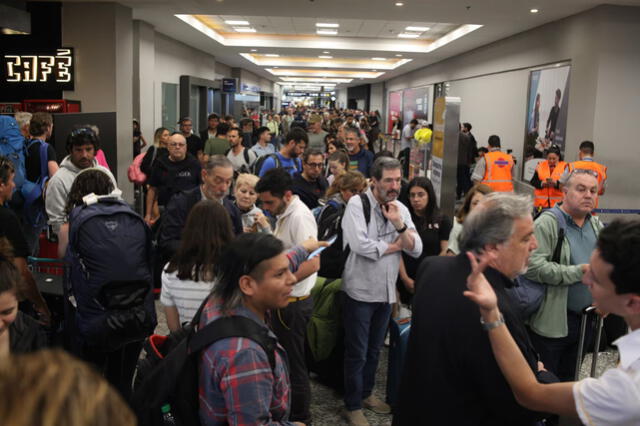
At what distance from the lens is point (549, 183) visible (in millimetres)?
8562

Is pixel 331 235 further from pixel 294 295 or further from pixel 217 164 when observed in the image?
pixel 217 164

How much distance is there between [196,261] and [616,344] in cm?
182

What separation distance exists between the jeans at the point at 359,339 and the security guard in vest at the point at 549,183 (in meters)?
5.28

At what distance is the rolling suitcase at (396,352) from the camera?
3.97 meters

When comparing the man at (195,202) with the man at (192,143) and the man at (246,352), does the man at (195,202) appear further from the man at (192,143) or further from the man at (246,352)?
the man at (192,143)

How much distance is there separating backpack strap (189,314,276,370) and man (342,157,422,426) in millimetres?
1861

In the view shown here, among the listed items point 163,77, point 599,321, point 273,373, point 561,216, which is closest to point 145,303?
point 273,373

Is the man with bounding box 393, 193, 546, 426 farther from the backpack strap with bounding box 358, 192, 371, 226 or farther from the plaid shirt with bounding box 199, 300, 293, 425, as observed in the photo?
the backpack strap with bounding box 358, 192, 371, 226

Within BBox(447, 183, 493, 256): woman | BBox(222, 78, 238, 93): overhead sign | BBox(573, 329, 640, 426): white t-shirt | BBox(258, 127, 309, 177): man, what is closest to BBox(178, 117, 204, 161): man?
BBox(258, 127, 309, 177): man

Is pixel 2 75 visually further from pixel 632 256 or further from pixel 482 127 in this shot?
pixel 482 127

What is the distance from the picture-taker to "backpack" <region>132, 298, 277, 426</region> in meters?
1.84

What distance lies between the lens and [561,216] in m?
3.49

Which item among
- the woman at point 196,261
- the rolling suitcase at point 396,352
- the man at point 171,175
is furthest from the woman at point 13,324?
the man at point 171,175

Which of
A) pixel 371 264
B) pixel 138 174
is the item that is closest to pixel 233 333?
pixel 371 264
